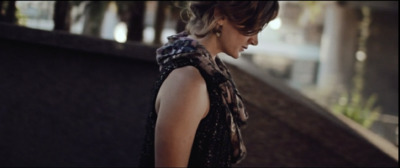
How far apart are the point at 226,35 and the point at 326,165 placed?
8.38 ft

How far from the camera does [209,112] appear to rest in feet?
5.90

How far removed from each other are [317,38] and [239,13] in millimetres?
17888

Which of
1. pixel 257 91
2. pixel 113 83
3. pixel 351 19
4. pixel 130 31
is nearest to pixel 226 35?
pixel 257 91

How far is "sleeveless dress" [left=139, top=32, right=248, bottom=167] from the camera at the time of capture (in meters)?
1.79

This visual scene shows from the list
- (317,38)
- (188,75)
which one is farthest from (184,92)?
(317,38)

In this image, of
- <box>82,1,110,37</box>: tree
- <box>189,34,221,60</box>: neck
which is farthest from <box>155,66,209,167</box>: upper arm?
<box>82,1,110,37</box>: tree

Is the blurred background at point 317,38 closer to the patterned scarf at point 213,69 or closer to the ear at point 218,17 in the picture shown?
the patterned scarf at point 213,69

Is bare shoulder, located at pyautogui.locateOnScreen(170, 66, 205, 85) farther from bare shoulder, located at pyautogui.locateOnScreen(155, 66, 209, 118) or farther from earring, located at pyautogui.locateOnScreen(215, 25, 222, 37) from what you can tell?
earring, located at pyautogui.locateOnScreen(215, 25, 222, 37)

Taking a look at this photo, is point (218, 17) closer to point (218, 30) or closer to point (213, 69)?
point (218, 30)

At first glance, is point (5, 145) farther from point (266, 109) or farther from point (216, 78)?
point (216, 78)

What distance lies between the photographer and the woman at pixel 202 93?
1.63 meters

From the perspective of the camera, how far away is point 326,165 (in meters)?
4.17

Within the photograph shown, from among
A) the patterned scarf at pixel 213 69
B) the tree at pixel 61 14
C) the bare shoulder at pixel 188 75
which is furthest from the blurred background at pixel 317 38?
the bare shoulder at pixel 188 75

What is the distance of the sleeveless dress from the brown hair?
0.08 metres
